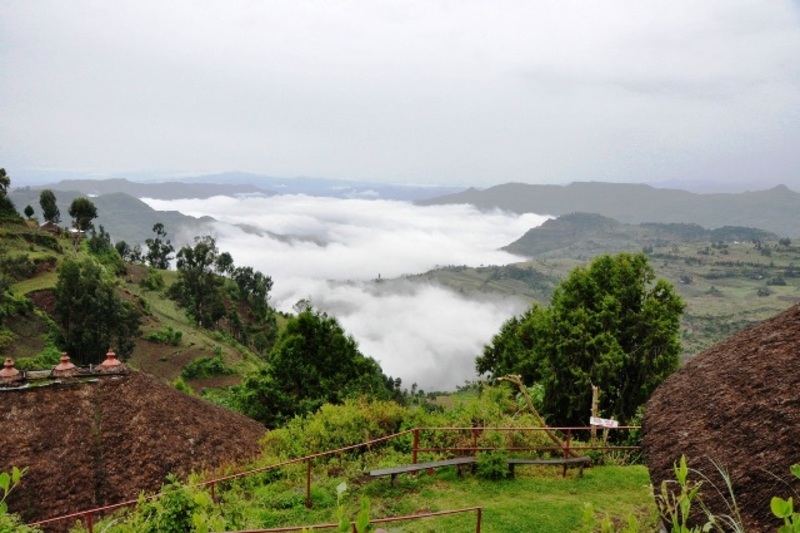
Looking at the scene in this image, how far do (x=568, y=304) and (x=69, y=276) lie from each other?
33451 mm

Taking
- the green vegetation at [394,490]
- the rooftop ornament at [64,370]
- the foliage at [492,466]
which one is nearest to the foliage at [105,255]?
the rooftop ornament at [64,370]

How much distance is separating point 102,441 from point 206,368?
3178 centimetres

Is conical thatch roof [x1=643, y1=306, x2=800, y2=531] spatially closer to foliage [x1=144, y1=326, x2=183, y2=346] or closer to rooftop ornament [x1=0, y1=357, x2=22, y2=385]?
rooftop ornament [x1=0, y1=357, x2=22, y2=385]

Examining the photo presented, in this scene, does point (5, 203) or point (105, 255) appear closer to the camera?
point (5, 203)

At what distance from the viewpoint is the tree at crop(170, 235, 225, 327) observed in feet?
212

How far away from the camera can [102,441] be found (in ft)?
48.5

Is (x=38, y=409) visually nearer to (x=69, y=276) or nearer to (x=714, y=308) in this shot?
(x=69, y=276)

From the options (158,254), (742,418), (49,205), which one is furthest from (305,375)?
(158,254)

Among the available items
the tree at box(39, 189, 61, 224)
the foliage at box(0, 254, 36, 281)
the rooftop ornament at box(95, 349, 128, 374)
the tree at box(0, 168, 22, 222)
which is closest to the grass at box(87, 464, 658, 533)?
the rooftop ornament at box(95, 349, 128, 374)

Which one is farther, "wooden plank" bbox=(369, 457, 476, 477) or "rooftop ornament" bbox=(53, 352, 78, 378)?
"rooftop ornament" bbox=(53, 352, 78, 378)

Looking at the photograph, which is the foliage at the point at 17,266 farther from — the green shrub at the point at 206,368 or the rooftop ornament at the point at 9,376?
the rooftop ornament at the point at 9,376

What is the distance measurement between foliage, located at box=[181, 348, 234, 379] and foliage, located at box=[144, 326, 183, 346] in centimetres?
399

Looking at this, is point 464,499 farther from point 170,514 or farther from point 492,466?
point 170,514

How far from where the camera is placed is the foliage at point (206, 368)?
145 feet
